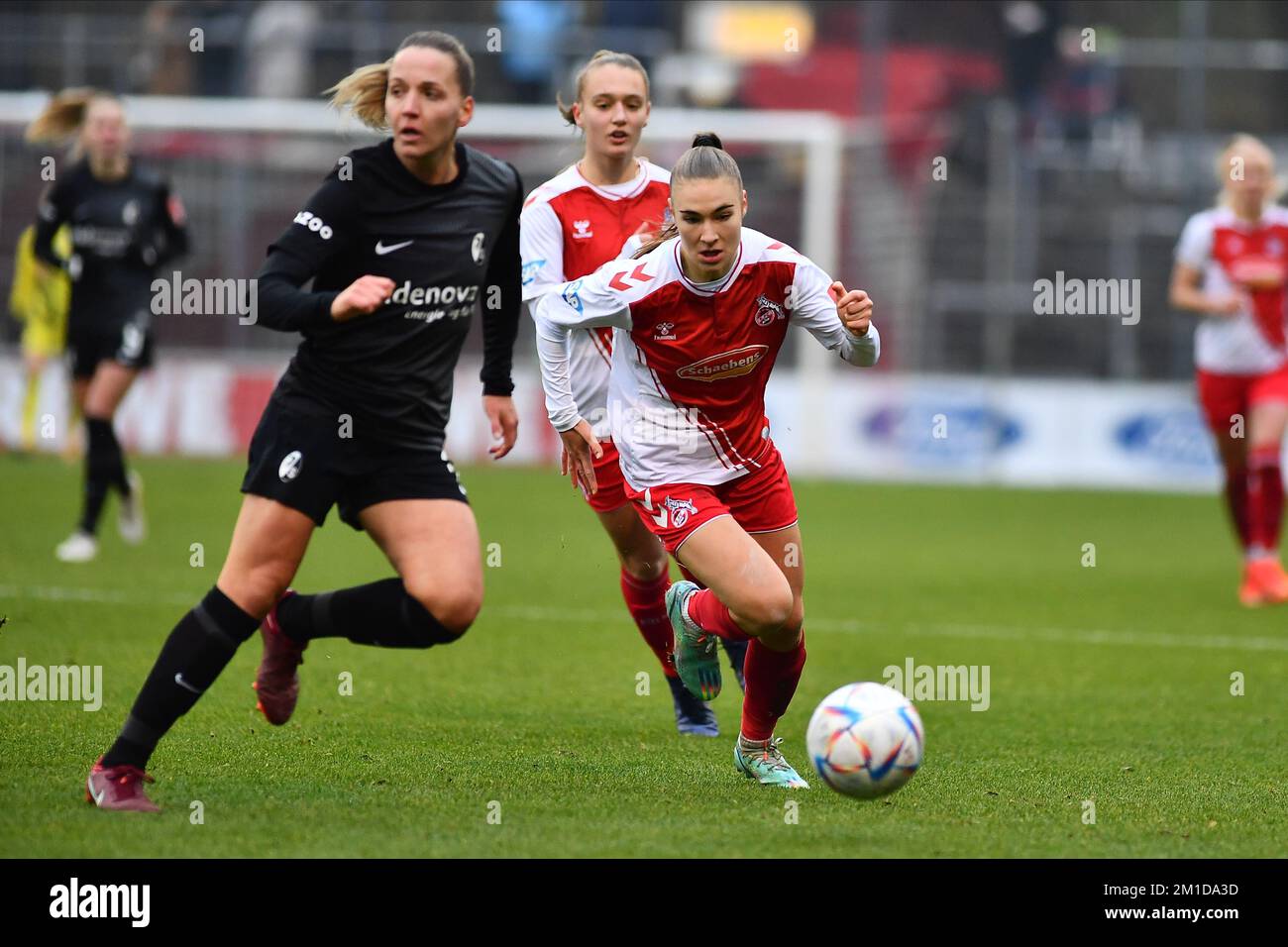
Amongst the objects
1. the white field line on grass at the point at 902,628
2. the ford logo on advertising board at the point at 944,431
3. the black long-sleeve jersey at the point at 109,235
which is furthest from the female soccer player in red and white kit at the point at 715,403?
the ford logo on advertising board at the point at 944,431

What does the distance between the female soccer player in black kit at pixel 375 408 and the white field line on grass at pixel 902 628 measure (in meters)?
4.31

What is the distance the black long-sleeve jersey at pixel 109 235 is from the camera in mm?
11375

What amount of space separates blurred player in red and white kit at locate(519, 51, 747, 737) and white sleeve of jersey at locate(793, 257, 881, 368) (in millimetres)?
944

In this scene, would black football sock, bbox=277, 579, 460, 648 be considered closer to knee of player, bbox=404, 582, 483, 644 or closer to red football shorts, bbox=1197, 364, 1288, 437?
knee of player, bbox=404, 582, 483, 644

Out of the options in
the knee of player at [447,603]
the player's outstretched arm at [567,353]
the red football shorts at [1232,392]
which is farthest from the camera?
the red football shorts at [1232,392]

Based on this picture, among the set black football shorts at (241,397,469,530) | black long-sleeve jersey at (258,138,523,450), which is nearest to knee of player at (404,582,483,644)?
black football shorts at (241,397,469,530)

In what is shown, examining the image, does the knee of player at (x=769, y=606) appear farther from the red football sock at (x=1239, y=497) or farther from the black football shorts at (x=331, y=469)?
the red football sock at (x=1239, y=497)

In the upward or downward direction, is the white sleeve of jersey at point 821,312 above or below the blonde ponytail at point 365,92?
below

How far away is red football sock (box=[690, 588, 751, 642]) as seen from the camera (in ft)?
18.4

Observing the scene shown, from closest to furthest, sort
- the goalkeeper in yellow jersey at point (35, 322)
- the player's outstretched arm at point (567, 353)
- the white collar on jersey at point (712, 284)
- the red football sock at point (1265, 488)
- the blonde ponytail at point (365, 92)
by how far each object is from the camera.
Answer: the blonde ponytail at point (365, 92), the white collar on jersey at point (712, 284), the player's outstretched arm at point (567, 353), the red football sock at point (1265, 488), the goalkeeper in yellow jersey at point (35, 322)

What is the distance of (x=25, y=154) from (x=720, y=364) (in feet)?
54.9

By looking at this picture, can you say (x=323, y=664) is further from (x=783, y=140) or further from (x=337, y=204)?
(x=783, y=140)

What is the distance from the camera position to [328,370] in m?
5.26
